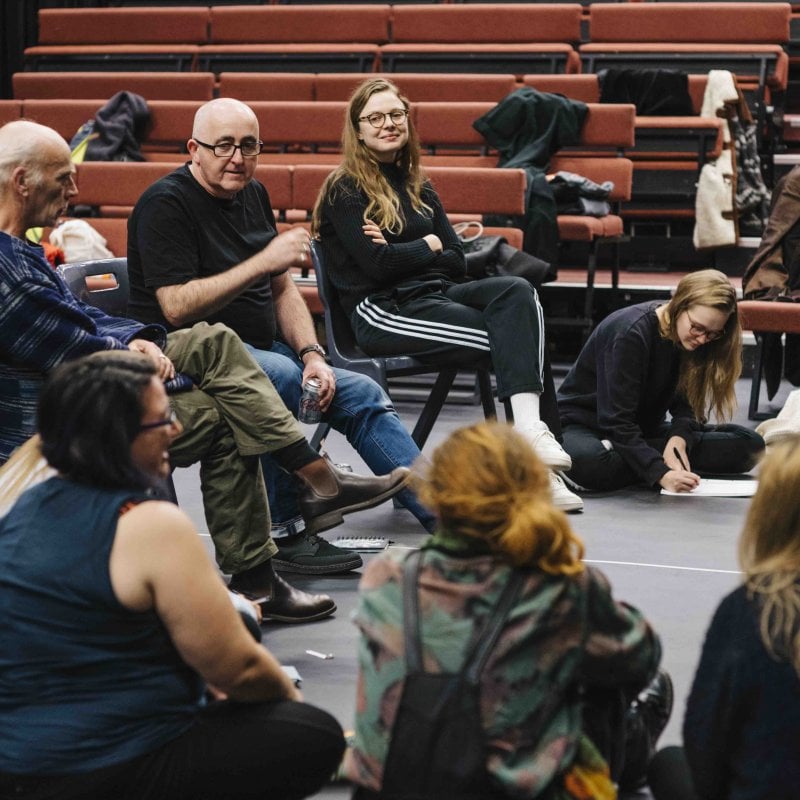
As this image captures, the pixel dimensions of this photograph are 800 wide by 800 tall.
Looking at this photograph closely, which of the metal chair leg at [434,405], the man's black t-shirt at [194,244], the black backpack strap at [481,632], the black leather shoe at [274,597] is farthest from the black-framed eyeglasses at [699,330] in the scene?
the black backpack strap at [481,632]

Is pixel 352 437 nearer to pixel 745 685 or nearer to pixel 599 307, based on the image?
pixel 745 685

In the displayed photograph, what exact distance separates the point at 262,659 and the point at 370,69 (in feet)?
22.8

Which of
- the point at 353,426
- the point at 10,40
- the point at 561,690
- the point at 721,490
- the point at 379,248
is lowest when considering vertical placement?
the point at 721,490

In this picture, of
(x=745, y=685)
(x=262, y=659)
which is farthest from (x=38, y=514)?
(x=745, y=685)

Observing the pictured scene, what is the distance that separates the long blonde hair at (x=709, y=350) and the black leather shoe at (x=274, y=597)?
1.49 meters

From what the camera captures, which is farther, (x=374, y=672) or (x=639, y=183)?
(x=639, y=183)

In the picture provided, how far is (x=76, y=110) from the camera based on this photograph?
7.14 metres

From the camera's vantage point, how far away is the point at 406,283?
3.59 metres

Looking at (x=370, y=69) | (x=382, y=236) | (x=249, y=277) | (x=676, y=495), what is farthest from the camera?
(x=370, y=69)

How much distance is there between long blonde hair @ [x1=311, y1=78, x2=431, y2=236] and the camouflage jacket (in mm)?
2160

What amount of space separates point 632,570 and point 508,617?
1678 mm

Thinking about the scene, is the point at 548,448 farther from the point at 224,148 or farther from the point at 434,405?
the point at 224,148

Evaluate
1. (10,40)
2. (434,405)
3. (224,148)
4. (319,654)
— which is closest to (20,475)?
(319,654)

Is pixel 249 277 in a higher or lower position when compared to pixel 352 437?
higher
